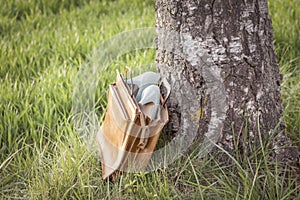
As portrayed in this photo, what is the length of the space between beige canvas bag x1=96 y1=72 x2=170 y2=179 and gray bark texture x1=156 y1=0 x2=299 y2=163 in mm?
137

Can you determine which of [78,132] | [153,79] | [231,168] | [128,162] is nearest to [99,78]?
[78,132]

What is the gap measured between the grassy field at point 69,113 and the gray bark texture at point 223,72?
0.40 ft

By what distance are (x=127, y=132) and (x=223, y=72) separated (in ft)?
1.56

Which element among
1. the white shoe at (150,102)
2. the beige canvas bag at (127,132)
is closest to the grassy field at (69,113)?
the beige canvas bag at (127,132)

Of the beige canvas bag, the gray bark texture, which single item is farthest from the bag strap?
the gray bark texture

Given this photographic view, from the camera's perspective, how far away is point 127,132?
1760 mm

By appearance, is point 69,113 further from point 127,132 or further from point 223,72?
point 223,72

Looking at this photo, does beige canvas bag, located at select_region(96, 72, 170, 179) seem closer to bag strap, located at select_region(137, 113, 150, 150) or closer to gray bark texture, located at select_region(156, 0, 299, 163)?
bag strap, located at select_region(137, 113, 150, 150)

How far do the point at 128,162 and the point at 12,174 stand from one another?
61cm

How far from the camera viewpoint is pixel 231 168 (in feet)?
6.28

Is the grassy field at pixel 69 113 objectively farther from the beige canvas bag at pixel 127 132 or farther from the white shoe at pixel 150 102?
the white shoe at pixel 150 102

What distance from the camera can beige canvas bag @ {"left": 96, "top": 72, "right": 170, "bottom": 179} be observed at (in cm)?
174

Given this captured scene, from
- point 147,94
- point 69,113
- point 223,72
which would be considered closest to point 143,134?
point 147,94

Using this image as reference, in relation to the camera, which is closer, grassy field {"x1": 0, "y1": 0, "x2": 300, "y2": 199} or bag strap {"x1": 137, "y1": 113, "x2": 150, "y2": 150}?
bag strap {"x1": 137, "y1": 113, "x2": 150, "y2": 150}
